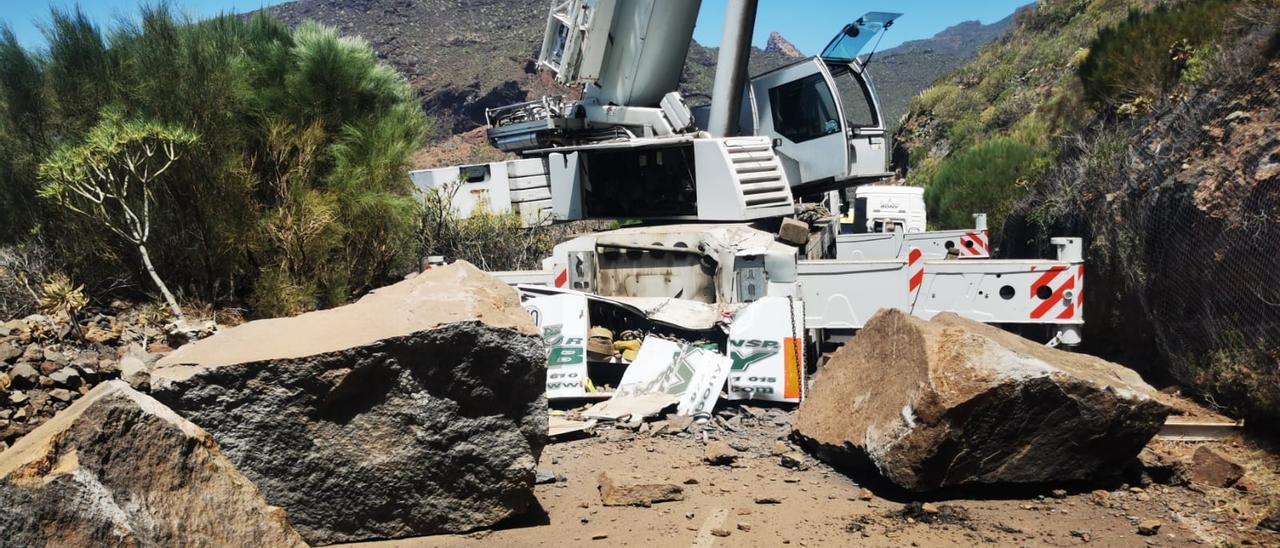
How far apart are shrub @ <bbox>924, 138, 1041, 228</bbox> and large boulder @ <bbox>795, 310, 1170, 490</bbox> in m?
13.5

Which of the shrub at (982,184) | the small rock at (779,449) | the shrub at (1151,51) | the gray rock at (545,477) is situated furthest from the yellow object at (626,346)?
the shrub at (982,184)

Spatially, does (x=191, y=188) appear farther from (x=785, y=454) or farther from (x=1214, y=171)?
(x=1214, y=171)

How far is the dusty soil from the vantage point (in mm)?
4992

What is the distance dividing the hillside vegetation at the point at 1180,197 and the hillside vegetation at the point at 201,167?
344 inches

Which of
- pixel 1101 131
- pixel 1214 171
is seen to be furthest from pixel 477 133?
pixel 1214 171

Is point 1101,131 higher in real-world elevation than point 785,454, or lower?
higher

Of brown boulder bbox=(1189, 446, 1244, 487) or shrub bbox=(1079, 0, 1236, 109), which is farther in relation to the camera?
shrub bbox=(1079, 0, 1236, 109)

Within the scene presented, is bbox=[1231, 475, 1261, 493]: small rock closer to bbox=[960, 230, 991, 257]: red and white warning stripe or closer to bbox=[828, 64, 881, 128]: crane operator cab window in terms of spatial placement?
bbox=[828, 64, 881, 128]: crane operator cab window

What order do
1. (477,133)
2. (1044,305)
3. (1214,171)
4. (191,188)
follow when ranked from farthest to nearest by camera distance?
(477,133) < (191,188) < (1044,305) < (1214,171)

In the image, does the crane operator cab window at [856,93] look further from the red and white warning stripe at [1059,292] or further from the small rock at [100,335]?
the small rock at [100,335]

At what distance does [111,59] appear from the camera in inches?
468

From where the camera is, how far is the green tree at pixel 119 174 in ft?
34.3

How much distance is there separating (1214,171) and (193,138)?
33.7 ft

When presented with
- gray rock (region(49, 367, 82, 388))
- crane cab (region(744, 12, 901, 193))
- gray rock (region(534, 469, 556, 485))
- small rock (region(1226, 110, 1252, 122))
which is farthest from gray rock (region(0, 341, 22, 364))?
small rock (region(1226, 110, 1252, 122))
